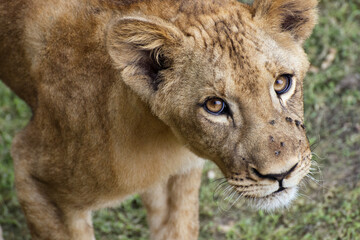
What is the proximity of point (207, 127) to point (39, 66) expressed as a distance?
130 cm

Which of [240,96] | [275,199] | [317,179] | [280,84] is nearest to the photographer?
[240,96]

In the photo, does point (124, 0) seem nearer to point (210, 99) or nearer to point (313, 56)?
point (210, 99)

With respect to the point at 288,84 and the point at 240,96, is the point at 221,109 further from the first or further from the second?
the point at 288,84

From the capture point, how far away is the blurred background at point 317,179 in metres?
5.30

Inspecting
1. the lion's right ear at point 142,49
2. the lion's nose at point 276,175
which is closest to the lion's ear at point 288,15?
the lion's right ear at point 142,49

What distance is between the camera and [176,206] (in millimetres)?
4812

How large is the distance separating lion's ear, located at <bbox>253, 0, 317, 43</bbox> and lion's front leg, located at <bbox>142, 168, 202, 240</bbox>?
1.36m

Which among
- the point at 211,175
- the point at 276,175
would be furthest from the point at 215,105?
the point at 211,175

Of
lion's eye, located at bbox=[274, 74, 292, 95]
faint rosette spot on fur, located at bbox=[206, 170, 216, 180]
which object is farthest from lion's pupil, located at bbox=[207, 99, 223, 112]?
faint rosette spot on fur, located at bbox=[206, 170, 216, 180]

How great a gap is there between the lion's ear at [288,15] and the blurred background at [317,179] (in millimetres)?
1288

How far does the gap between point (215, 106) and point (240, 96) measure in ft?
0.51

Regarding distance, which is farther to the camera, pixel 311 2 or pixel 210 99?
pixel 311 2

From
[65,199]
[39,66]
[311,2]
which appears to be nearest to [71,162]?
[65,199]

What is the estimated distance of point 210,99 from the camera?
338 centimetres
